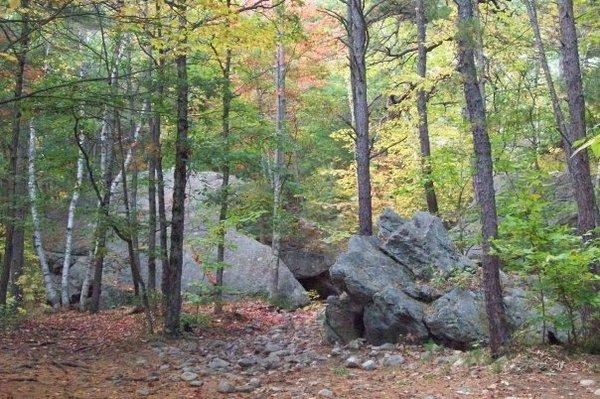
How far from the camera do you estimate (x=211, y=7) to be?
5.92 meters

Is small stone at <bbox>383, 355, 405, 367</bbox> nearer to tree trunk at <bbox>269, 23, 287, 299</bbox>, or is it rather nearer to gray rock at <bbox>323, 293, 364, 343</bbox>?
gray rock at <bbox>323, 293, 364, 343</bbox>

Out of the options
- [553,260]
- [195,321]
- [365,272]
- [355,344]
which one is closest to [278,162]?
[195,321]

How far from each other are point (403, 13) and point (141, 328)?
462 inches

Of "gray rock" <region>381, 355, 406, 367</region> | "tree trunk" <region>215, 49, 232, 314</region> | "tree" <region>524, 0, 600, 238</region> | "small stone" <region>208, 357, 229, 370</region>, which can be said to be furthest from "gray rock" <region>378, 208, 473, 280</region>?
"small stone" <region>208, 357, 229, 370</region>

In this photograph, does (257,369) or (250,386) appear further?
(257,369)

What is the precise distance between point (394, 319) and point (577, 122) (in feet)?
14.2

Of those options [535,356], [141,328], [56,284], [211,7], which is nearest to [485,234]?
[535,356]

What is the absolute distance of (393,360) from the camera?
7.80 meters

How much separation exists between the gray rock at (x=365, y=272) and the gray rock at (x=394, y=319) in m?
0.27

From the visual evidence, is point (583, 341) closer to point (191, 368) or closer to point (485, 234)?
point (485, 234)

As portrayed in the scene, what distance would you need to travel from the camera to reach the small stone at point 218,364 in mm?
8052

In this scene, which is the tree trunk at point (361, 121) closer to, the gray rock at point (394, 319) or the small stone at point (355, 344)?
the gray rock at point (394, 319)

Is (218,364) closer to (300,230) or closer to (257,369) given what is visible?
(257,369)

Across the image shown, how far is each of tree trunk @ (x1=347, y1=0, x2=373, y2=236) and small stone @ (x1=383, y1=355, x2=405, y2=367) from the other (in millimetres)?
4109
